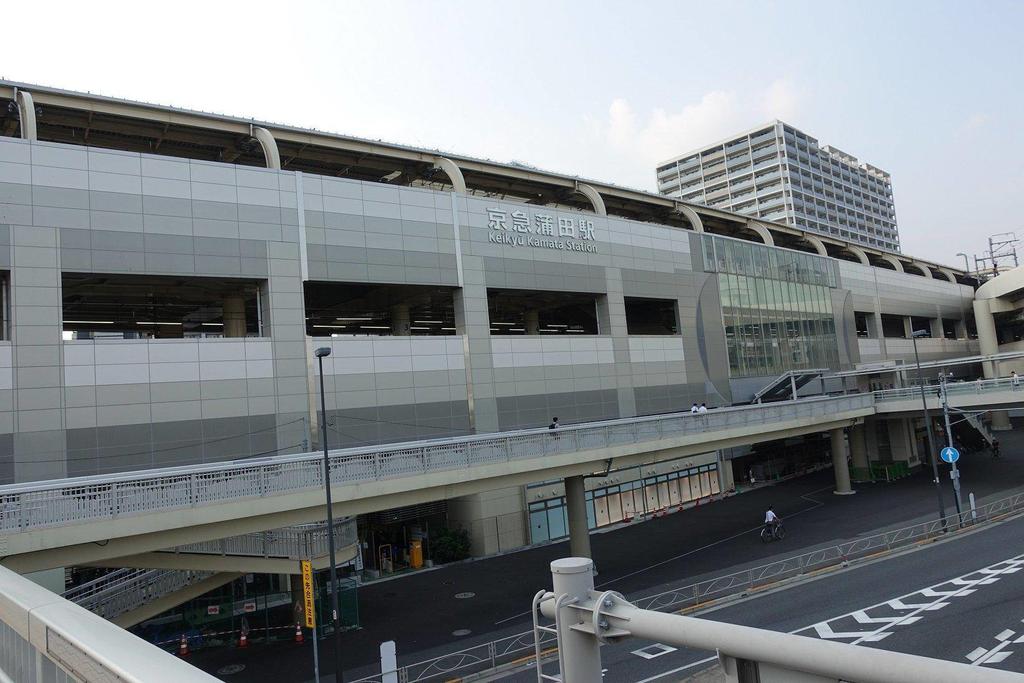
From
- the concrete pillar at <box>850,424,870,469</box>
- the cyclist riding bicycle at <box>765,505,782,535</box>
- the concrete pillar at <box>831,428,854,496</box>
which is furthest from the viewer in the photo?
the concrete pillar at <box>850,424,870,469</box>

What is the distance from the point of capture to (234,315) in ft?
109

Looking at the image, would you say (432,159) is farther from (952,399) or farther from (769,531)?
(952,399)

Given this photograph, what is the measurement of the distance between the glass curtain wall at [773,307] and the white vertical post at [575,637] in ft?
158

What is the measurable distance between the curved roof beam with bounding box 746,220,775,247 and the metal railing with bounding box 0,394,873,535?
3065cm

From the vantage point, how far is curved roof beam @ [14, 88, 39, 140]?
26250mm

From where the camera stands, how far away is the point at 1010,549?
26734 millimetres

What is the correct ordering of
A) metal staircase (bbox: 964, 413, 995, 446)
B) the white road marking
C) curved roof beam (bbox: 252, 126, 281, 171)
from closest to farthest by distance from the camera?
1. the white road marking
2. curved roof beam (bbox: 252, 126, 281, 171)
3. metal staircase (bbox: 964, 413, 995, 446)

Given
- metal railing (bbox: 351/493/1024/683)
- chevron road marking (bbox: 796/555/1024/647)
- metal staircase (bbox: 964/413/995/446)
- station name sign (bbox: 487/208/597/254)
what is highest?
station name sign (bbox: 487/208/597/254)

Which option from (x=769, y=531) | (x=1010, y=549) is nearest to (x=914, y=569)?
(x=1010, y=549)

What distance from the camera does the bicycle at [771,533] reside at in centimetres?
3359

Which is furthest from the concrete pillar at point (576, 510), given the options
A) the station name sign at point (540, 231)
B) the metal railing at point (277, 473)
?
the station name sign at point (540, 231)

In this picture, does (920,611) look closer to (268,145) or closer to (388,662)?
(388,662)

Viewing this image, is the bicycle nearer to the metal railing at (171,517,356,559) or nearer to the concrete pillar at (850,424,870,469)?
the concrete pillar at (850,424,870,469)

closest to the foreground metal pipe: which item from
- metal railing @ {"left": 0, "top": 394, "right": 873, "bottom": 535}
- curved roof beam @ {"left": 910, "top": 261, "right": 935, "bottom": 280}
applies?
metal railing @ {"left": 0, "top": 394, "right": 873, "bottom": 535}
